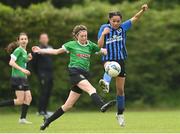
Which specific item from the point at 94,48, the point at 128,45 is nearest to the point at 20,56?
the point at 94,48

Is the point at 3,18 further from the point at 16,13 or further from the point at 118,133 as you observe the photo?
the point at 118,133

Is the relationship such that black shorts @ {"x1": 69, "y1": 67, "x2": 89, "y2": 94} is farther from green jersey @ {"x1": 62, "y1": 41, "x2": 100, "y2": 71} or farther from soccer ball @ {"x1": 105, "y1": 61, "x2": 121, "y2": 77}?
soccer ball @ {"x1": 105, "y1": 61, "x2": 121, "y2": 77}

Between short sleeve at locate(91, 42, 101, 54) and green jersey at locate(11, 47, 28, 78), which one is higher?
short sleeve at locate(91, 42, 101, 54)

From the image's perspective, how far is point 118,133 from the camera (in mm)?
13086

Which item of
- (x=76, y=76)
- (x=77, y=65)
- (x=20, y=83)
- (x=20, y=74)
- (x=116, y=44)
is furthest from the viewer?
(x=20, y=74)

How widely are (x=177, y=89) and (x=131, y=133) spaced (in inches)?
522

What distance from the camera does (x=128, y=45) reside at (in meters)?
25.2

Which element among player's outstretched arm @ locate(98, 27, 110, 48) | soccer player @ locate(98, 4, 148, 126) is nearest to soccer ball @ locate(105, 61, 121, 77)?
soccer player @ locate(98, 4, 148, 126)

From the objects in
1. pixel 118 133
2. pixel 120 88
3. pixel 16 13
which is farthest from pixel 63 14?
pixel 118 133

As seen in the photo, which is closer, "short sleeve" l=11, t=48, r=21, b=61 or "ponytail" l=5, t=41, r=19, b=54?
"short sleeve" l=11, t=48, r=21, b=61

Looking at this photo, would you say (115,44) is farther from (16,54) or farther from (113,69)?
(16,54)

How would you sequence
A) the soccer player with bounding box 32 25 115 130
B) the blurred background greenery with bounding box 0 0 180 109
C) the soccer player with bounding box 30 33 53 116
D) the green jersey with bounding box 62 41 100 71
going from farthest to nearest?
the blurred background greenery with bounding box 0 0 180 109, the soccer player with bounding box 30 33 53 116, the green jersey with bounding box 62 41 100 71, the soccer player with bounding box 32 25 115 130

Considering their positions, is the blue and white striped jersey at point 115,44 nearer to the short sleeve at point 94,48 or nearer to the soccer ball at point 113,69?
the soccer ball at point 113,69

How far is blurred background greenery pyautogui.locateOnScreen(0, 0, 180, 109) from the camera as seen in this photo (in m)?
24.0
